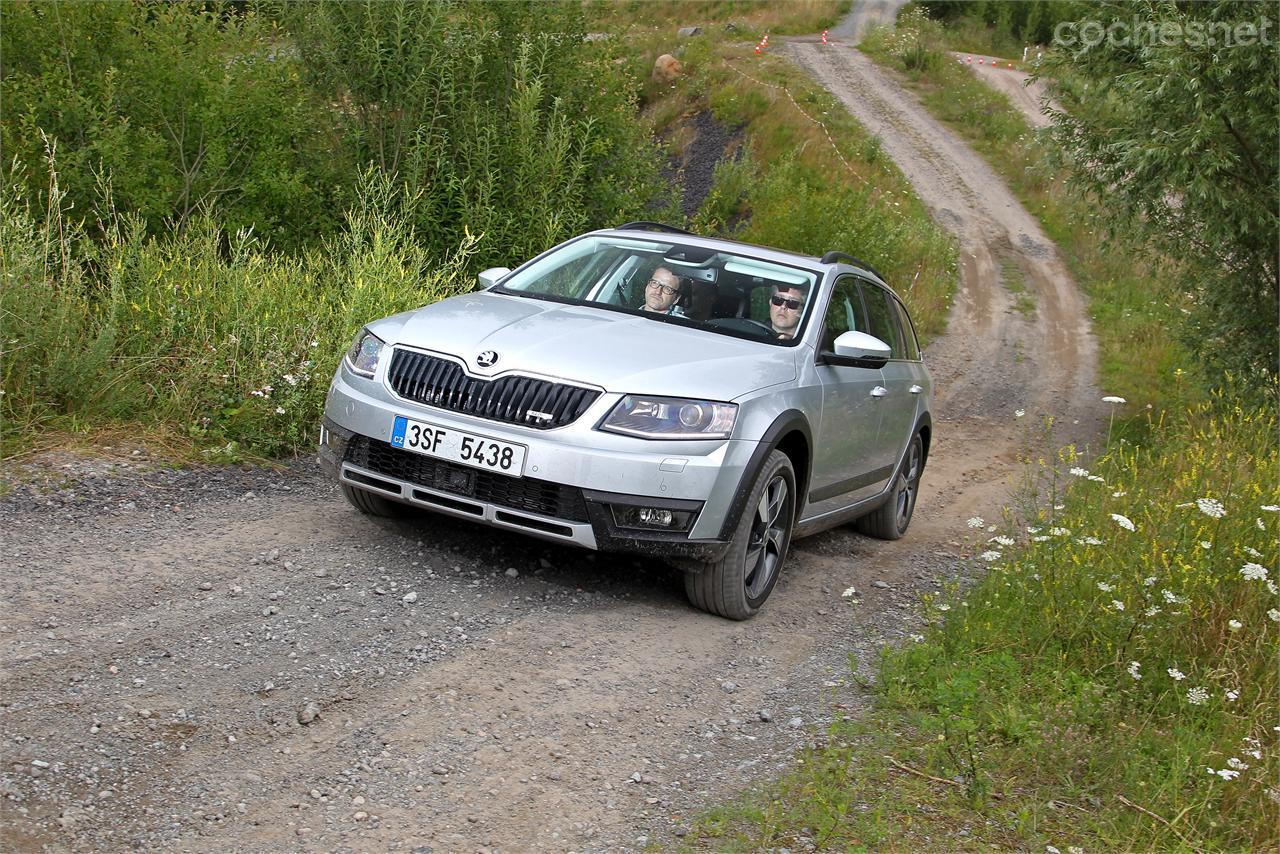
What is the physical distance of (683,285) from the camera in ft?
23.3

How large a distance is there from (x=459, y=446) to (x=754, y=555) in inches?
60.3

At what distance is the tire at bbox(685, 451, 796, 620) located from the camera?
19.8 feet

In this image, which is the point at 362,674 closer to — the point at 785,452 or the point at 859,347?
the point at 785,452

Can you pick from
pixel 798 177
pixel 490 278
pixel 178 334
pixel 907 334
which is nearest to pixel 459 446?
pixel 490 278

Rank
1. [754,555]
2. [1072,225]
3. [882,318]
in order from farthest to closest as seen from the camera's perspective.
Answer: [1072,225] → [882,318] → [754,555]

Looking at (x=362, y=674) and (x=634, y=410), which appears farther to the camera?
(x=634, y=410)

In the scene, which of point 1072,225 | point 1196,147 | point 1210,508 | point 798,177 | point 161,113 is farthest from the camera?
point 798,177

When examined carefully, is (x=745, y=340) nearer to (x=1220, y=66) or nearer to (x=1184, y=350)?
(x=1220, y=66)

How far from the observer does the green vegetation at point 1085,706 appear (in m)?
4.34

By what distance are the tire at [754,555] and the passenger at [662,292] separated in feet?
3.81

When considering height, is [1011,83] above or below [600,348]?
above

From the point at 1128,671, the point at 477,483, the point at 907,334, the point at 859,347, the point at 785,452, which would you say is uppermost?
the point at 859,347

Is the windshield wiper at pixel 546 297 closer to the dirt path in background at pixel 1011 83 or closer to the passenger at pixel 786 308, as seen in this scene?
the passenger at pixel 786 308

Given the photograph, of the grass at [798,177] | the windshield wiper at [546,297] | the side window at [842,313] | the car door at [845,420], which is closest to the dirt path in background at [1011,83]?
the grass at [798,177]
